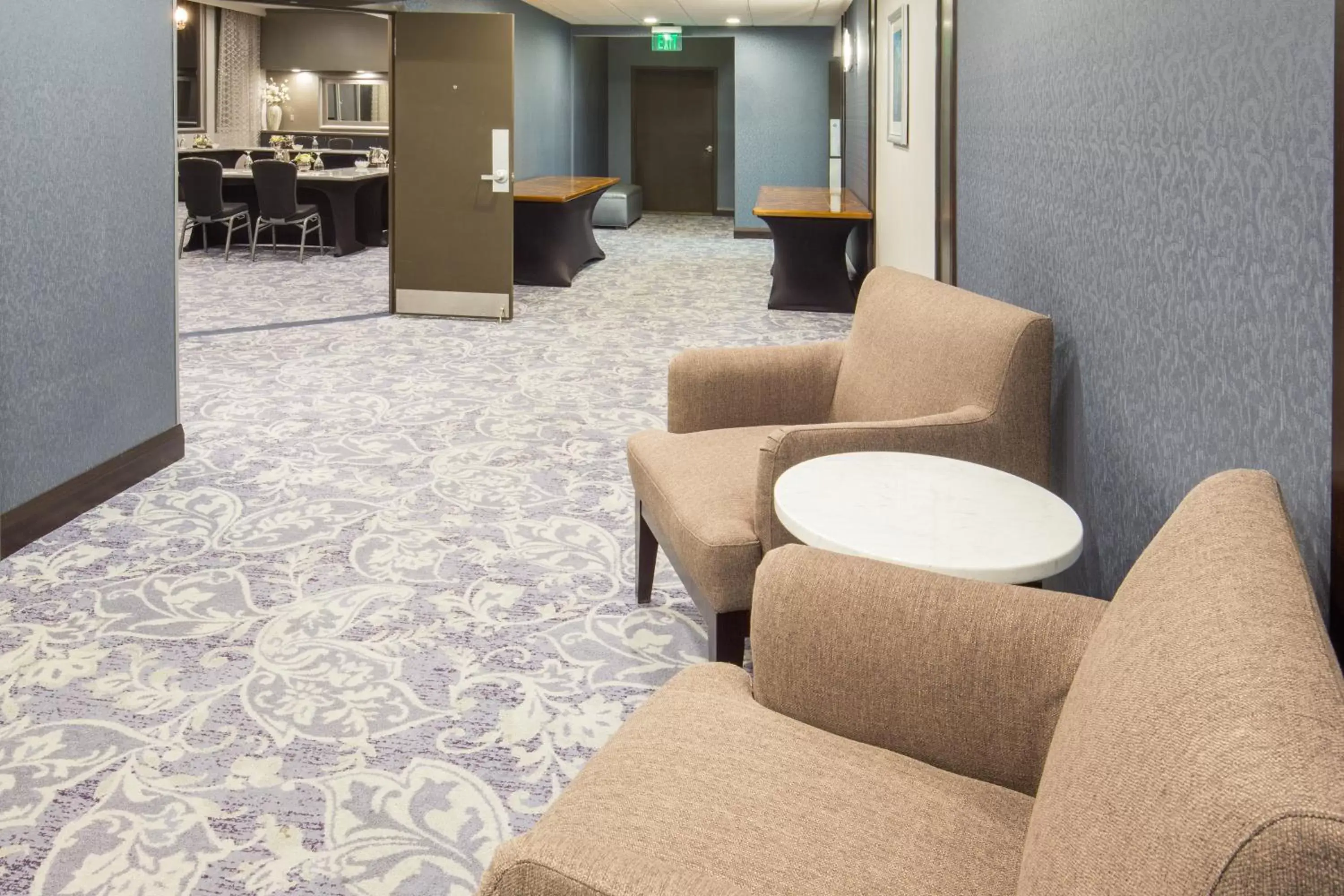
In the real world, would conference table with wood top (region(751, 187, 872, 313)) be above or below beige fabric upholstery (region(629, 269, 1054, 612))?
above

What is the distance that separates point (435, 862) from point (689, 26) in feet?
38.2

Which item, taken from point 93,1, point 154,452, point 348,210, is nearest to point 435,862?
point 154,452

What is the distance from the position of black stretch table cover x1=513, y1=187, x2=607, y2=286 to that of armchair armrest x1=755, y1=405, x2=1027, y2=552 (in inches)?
240

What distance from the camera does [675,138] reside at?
14.9 metres

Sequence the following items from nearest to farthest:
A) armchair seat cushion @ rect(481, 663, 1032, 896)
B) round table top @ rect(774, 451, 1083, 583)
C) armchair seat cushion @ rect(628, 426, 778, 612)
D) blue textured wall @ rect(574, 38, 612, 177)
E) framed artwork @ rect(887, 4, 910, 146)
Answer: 1. armchair seat cushion @ rect(481, 663, 1032, 896)
2. round table top @ rect(774, 451, 1083, 583)
3. armchair seat cushion @ rect(628, 426, 778, 612)
4. framed artwork @ rect(887, 4, 910, 146)
5. blue textured wall @ rect(574, 38, 612, 177)

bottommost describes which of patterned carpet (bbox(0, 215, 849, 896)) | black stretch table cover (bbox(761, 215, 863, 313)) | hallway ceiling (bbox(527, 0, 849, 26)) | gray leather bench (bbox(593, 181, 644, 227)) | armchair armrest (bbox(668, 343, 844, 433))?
patterned carpet (bbox(0, 215, 849, 896))

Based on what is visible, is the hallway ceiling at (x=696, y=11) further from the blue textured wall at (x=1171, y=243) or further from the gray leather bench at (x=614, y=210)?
the blue textured wall at (x=1171, y=243)

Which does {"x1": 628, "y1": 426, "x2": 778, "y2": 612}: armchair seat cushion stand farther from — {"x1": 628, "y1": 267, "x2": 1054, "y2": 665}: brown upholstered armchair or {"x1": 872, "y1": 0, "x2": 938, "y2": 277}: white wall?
{"x1": 872, "y1": 0, "x2": 938, "y2": 277}: white wall

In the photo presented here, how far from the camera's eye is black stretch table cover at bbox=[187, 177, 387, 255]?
31.4 ft

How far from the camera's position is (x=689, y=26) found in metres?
12.1

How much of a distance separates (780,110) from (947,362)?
1002cm

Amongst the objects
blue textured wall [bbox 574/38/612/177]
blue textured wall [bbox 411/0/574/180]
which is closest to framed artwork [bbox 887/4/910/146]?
blue textured wall [bbox 411/0/574/180]

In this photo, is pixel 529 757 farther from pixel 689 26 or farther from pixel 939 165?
pixel 689 26

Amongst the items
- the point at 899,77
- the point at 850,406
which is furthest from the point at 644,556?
the point at 899,77
